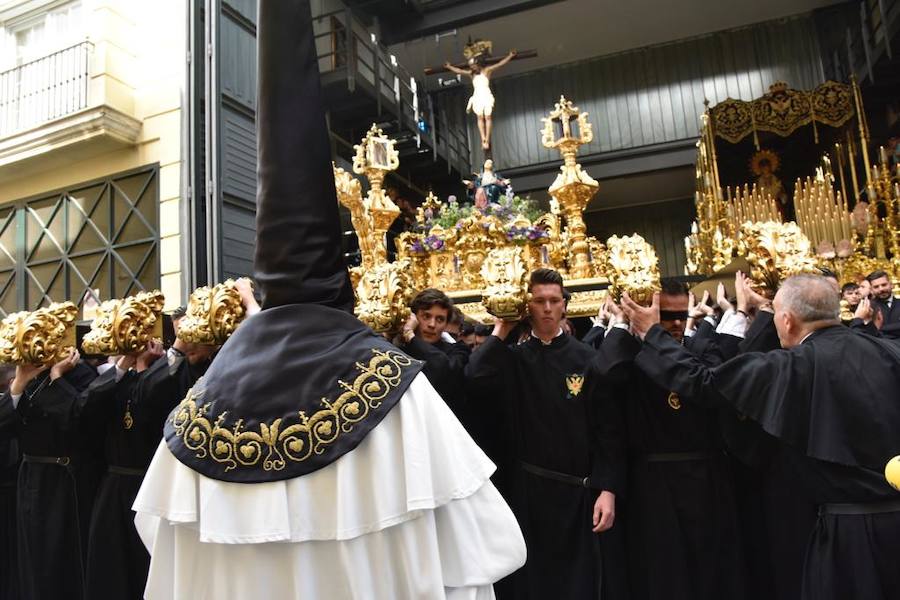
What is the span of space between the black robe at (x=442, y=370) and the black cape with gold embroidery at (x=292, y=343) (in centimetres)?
133

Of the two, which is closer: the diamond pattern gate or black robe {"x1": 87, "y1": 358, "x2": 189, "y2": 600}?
black robe {"x1": 87, "y1": 358, "x2": 189, "y2": 600}

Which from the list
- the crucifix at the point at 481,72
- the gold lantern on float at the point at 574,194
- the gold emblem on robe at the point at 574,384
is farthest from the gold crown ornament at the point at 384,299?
the crucifix at the point at 481,72

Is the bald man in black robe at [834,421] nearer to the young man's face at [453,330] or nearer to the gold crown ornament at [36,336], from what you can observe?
the young man's face at [453,330]

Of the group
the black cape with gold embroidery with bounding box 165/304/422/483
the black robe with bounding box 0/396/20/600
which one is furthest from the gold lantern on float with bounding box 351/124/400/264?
the black cape with gold embroidery with bounding box 165/304/422/483

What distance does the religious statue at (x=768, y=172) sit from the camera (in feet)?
36.0

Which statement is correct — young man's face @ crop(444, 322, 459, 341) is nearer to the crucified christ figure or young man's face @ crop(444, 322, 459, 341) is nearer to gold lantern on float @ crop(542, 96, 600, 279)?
gold lantern on float @ crop(542, 96, 600, 279)

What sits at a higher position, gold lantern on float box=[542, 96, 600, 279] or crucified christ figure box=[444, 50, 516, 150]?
crucified christ figure box=[444, 50, 516, 150]

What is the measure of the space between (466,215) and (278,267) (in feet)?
18.2

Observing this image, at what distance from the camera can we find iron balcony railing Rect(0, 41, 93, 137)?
817cm

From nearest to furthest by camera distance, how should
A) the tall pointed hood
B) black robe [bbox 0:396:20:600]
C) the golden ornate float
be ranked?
the tall pointed hood < black robe [bbox 0:396:20:600] < the golden ornate float

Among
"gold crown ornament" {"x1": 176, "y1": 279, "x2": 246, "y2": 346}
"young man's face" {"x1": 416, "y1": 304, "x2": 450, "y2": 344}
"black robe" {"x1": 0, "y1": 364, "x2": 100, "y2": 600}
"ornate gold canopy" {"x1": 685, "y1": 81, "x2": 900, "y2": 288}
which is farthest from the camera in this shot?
"ornate gold canopy" {"x1": 685, "y1": 81, "x2": 900, "y2": 288}

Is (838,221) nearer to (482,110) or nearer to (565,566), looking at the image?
(482,110)

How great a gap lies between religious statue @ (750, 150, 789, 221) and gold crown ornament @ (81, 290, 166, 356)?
10.6 metres

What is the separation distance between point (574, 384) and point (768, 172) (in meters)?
10.0
